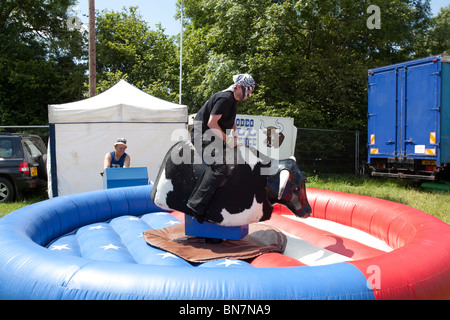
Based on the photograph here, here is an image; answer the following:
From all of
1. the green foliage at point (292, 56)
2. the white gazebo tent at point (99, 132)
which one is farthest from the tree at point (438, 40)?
the white gazebo tent at point (99, 132)

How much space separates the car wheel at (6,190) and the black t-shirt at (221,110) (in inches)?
247

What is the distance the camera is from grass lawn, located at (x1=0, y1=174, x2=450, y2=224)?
22.5 ft

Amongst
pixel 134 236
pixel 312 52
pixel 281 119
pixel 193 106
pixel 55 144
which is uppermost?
pixel 312 52

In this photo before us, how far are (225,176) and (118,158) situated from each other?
→ 145 inches

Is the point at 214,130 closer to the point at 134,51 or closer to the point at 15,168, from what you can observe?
the point at 15,168

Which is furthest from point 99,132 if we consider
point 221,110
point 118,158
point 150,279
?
point 150,279

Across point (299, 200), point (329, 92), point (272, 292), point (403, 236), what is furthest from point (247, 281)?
point (329, 92)

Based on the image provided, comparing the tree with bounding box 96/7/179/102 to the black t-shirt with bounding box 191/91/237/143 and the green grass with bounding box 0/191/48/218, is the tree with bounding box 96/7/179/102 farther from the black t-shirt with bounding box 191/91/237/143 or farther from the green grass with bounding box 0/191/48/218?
the black t-shirt with bounding box 191/91/237/143

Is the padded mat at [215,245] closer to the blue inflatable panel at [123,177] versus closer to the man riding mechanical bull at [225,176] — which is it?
the man riding mechanical bull at [225,176]

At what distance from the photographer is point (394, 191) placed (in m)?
9.20

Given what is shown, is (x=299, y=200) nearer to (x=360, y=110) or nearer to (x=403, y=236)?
(x=403, y=236)

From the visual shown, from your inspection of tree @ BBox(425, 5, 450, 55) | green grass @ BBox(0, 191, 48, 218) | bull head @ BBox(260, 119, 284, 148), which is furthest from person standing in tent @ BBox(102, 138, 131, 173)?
tree @ BBox(425, 5, 450, 55)
